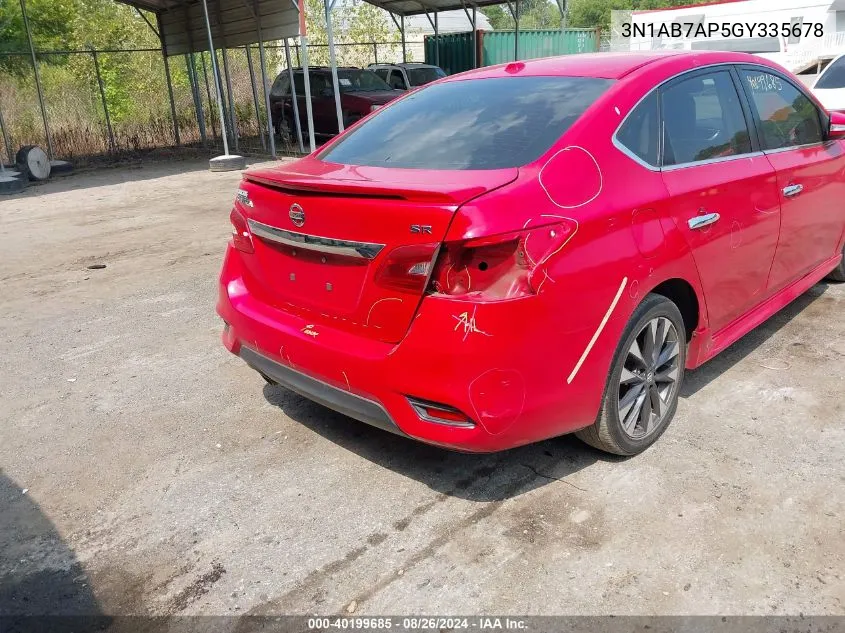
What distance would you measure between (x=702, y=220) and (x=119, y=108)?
2312cm

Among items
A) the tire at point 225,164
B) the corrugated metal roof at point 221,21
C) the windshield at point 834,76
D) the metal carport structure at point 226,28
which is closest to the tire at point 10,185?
the tire at point 225,164

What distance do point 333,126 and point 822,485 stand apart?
14.8 meters

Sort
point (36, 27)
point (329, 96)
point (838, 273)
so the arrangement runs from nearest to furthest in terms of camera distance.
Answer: point (838, 273)
point (329, 96)
point (36, 27)

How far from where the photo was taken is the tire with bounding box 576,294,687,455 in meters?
2.95

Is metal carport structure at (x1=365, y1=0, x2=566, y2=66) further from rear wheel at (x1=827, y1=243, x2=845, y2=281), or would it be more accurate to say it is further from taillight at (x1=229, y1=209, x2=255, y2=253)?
taillight at (x1=229, y1=209, x2=255, y2=253)

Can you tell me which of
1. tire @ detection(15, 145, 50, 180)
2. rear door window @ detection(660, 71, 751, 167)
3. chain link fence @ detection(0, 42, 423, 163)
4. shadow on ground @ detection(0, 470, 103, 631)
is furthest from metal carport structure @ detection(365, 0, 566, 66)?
shadow on ground @ detection(0, 470, 103, 631)

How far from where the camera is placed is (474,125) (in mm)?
3188

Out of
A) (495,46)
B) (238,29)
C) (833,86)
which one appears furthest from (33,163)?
(833,86)

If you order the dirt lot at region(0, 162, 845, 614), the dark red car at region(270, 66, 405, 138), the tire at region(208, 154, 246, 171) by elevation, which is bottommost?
the dirt lot at region(0, 162, 845, 614)

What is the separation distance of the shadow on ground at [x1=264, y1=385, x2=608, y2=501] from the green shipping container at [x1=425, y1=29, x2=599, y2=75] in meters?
19.2

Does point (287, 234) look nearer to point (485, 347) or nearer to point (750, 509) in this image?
point (485, 347)

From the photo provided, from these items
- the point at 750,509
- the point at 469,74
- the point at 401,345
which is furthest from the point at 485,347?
the point at 469,74

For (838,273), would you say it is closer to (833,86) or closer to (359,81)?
(833,86)

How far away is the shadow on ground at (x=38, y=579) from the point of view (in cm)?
241
